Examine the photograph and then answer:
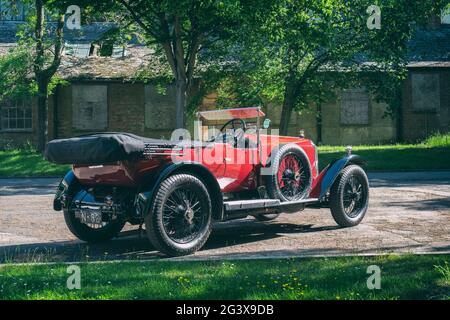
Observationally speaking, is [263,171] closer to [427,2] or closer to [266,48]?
[266,48]

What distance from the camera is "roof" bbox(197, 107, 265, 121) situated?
9.38 metres

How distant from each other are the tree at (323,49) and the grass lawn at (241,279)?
1473cm

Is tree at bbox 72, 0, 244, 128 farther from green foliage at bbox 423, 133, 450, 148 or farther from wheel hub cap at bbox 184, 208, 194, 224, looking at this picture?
wheel hub cap at bbox 184, 208, 194, 224

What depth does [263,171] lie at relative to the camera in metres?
9.27

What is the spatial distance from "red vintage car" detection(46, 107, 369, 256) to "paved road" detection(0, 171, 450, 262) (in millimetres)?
367

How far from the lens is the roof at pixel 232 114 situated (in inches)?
369

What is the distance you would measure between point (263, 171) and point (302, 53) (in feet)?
51.4

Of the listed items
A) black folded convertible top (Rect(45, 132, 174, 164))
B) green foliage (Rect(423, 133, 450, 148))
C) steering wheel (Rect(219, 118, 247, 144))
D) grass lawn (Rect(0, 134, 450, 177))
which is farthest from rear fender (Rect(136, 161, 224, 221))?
green foliage (Rect(423, 133, 450, 148))

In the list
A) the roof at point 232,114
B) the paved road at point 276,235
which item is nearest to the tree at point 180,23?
the paved road at point 276,235

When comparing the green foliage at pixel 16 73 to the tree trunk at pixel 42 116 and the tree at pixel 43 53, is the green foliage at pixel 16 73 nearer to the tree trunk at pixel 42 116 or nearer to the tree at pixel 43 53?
the tree at pixel 43 53

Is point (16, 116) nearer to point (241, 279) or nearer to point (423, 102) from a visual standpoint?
point (423, 102)

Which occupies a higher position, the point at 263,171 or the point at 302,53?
the point at 302,53
